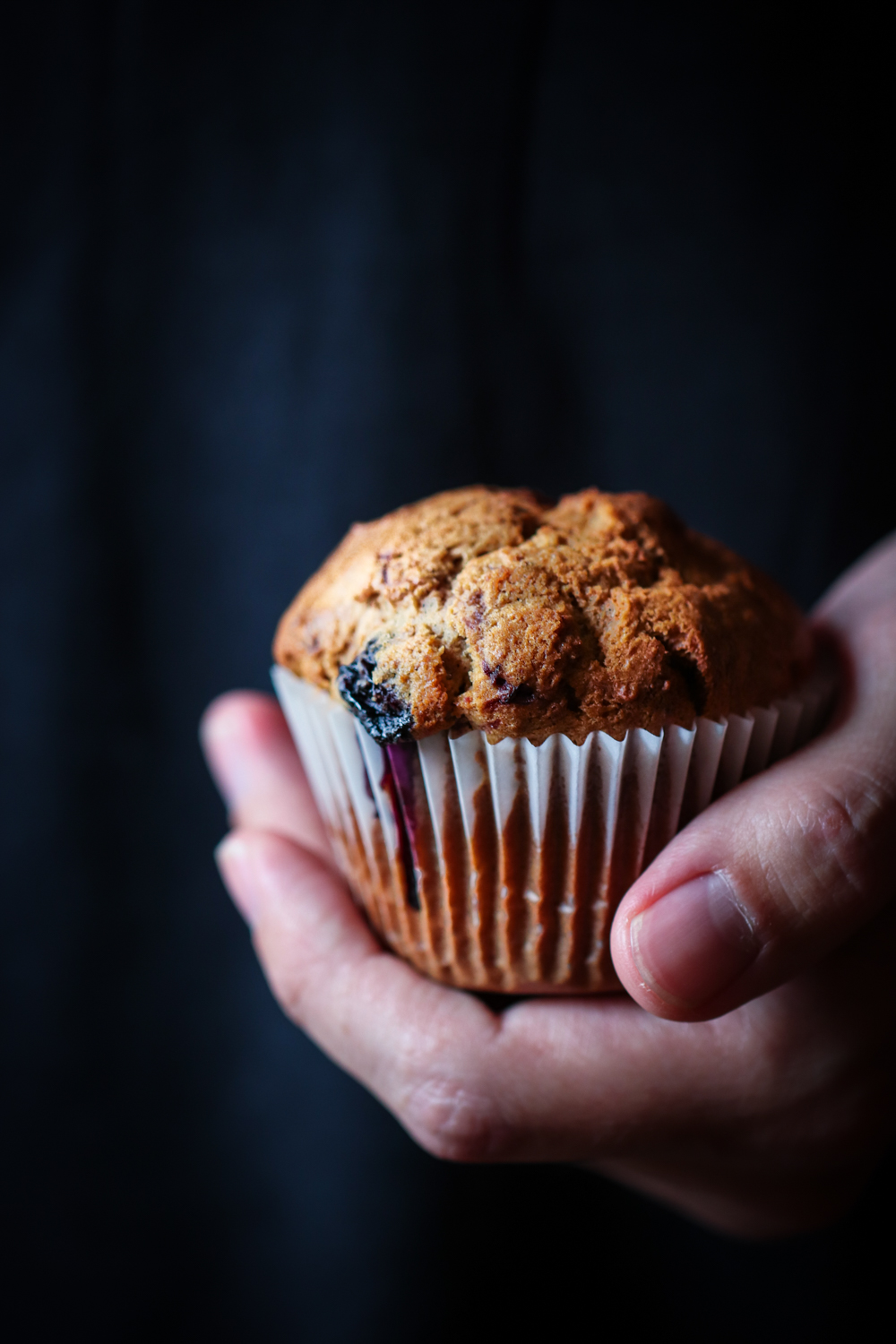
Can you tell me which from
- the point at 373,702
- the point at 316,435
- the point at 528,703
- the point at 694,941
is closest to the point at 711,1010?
the point at 694,941

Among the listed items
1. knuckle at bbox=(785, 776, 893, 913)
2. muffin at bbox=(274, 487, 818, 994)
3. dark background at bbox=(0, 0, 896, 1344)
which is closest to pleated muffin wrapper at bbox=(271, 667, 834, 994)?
muffin at bbox=(274, 487, 818, 994)

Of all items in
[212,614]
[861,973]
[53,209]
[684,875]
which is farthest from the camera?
[212,614]

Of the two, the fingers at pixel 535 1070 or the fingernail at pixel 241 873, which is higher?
the fingernail at pixel 241 873

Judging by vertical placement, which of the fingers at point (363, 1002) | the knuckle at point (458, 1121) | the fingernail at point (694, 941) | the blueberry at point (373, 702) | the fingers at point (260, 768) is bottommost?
the knuckle at point (458, 1121)

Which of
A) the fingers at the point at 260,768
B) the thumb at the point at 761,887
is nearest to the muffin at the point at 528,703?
the thumb at the point at 761,887

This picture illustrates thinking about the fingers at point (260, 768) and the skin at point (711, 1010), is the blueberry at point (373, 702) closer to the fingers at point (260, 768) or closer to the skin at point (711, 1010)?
the skin at point (711, 1010)

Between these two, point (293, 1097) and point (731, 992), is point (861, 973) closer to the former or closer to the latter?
point (731, 992)

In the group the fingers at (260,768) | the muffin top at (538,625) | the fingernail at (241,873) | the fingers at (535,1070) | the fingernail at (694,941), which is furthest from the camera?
the fingers at (260,768)

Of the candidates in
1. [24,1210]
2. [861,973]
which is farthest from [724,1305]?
[24,1210]

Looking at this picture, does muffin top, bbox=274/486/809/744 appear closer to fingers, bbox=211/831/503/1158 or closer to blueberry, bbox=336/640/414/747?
blueberry, bbox=336/640/414/747
